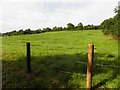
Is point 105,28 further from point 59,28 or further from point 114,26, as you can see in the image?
point 59,28

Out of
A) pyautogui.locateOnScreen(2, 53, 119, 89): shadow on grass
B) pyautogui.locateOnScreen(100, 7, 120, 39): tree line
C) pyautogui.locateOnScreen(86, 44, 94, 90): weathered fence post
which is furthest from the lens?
pyautogui.locateOnScreen(100, 7, 120, 39): tree line

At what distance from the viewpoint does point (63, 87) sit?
35.5 ft

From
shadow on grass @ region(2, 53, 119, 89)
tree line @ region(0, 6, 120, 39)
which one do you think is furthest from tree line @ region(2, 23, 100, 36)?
shadow on grass @ region(2, 53, 119, 89)

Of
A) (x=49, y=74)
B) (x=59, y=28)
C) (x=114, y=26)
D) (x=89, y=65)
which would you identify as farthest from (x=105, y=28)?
(x=89, y=65)

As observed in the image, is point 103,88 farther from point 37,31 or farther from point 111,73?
point 37,31

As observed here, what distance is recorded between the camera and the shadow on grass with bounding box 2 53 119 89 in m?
11.2

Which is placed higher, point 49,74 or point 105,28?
point 105,28

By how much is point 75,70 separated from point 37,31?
3340 cm

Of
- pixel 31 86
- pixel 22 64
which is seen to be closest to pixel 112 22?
pixel 22 64

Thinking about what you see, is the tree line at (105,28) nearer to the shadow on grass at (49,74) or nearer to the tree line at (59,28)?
the tree line at (59,28)

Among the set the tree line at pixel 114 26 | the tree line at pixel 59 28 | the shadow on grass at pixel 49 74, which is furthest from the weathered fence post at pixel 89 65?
the tree line at pixel 59 28

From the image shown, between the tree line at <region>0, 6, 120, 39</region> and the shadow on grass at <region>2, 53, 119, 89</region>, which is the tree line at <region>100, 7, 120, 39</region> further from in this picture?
the shadow on grass at <region>2, 53, 119, 89</region>

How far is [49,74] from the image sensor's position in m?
12.2

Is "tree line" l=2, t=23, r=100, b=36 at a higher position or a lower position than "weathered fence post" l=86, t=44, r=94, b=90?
higher
